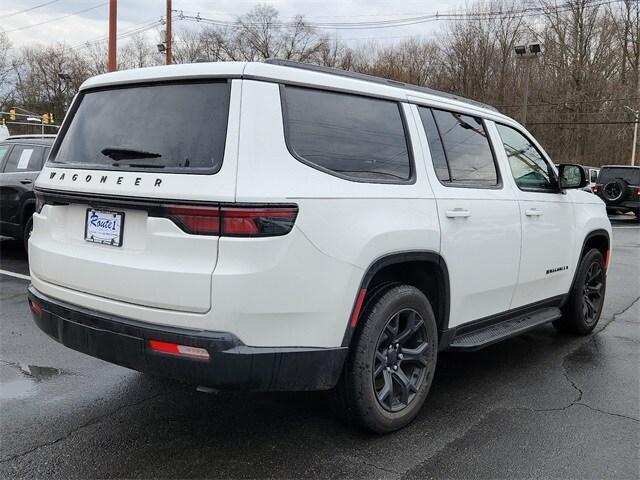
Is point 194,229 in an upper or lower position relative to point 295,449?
upper

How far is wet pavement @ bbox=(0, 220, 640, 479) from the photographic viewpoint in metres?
3.00

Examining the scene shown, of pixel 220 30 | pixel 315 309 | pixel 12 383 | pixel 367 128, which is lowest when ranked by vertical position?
pixel 12 383

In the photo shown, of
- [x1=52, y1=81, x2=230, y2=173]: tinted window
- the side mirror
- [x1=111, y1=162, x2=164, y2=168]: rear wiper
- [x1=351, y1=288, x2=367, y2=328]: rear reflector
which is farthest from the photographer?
the side mirror

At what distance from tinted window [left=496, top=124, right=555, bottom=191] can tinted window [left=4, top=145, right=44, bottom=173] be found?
646cm

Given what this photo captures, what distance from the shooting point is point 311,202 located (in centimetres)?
277

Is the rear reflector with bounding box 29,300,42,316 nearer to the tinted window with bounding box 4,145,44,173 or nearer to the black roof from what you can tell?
the tinted window with bounding box 4,145,44,173

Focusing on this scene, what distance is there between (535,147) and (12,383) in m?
4.31

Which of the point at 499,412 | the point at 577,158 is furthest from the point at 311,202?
the point at 577,158

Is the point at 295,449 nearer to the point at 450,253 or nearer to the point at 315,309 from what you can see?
the point at 315,309

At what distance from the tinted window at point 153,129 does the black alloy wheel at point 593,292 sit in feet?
13.5

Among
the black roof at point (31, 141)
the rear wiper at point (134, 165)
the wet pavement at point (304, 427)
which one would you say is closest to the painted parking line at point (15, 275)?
the black roof at point (31, 141)

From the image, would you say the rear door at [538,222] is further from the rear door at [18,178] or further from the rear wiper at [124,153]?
the rear door at [18,178]

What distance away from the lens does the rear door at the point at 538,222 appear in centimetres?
439

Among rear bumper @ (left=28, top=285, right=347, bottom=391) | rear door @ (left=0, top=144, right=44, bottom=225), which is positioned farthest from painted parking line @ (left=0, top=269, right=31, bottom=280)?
rear bumper @ (left=28, top=285, right=347, bottom=391)
